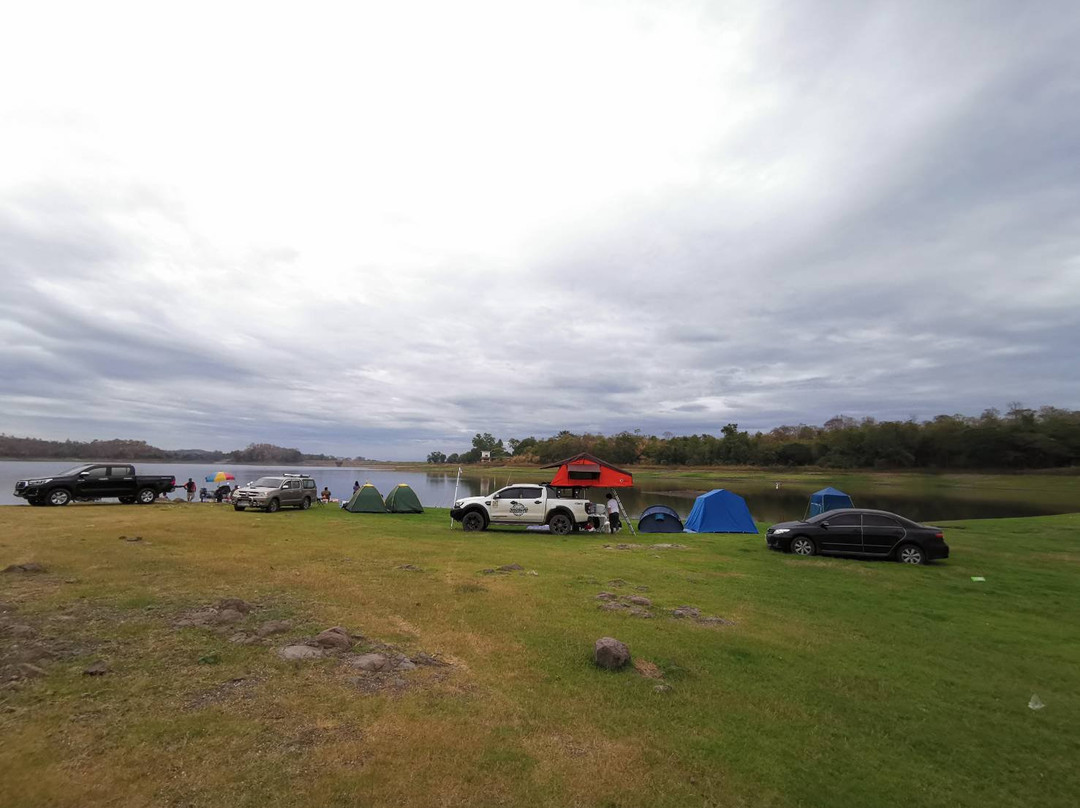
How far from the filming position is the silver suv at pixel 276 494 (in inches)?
969

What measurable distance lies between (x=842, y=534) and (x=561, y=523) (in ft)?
29.5

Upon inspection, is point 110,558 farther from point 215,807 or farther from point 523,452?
point 523,452

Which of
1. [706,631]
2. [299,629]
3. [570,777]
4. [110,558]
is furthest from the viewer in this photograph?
[110,558]

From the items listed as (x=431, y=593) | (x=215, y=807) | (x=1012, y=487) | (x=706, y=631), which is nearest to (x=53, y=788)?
(x=215, y=807)

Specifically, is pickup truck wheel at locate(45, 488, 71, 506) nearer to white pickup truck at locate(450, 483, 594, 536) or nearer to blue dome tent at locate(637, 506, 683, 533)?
white pickup truck at locate(450, 483, 594, 536)

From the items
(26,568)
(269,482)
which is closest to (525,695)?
(26,568)

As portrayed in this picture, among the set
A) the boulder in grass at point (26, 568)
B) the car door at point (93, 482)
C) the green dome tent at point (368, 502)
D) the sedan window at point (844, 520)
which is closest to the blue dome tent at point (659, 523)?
the sedan window at point (844, 520)

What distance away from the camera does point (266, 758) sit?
379cm

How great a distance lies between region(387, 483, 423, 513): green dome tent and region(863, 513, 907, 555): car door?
19.4 m

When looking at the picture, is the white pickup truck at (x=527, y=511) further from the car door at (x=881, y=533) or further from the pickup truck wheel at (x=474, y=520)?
the car door at (x=881, y=533)

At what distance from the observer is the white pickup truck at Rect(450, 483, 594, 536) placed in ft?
63.4

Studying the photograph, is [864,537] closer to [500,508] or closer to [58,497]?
[500,508]

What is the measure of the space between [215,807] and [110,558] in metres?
9.71

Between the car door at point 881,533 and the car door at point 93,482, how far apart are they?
30.2m
